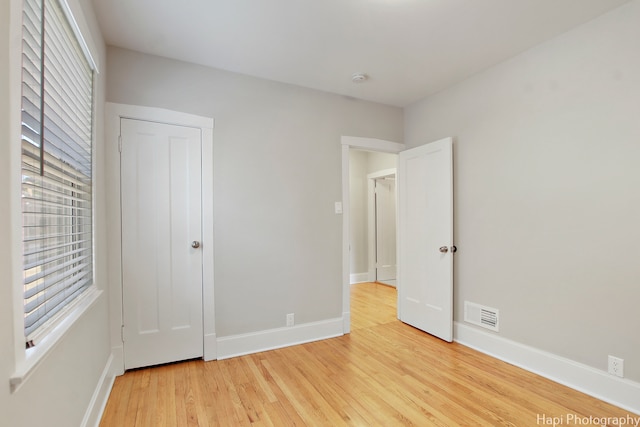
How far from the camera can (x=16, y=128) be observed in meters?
0.93

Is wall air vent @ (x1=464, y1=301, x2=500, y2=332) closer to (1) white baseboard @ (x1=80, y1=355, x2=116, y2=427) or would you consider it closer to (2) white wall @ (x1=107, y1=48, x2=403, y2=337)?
(2) white wall @ (x1=107, y1=48, x2=403, y2=337)

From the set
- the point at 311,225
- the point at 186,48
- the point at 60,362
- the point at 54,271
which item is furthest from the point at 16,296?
the point at 311,225

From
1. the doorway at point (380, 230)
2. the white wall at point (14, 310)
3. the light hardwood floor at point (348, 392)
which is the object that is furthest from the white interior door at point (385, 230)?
the white wall at point (14, 310)

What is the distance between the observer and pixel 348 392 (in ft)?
7.13

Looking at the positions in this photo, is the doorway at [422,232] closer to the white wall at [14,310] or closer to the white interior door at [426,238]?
the white interior door at [426,238]

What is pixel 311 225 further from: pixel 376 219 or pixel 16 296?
pixel 376 219

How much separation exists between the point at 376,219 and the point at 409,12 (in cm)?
411

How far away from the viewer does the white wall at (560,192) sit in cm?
199

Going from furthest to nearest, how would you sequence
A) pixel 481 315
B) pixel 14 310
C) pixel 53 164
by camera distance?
pixel 481 315, pixel 53 164, pixel 14 310

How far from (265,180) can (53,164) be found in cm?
172

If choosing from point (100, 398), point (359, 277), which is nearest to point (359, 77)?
point (100, 398)

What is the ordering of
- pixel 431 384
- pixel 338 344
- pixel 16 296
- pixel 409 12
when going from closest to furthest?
pixel 16 296 < pixel 409 12 < pixel 431 384 < pixel 338 344

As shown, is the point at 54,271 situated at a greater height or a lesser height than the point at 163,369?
greater

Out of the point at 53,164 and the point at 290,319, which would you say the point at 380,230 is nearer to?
the point at 290,319
